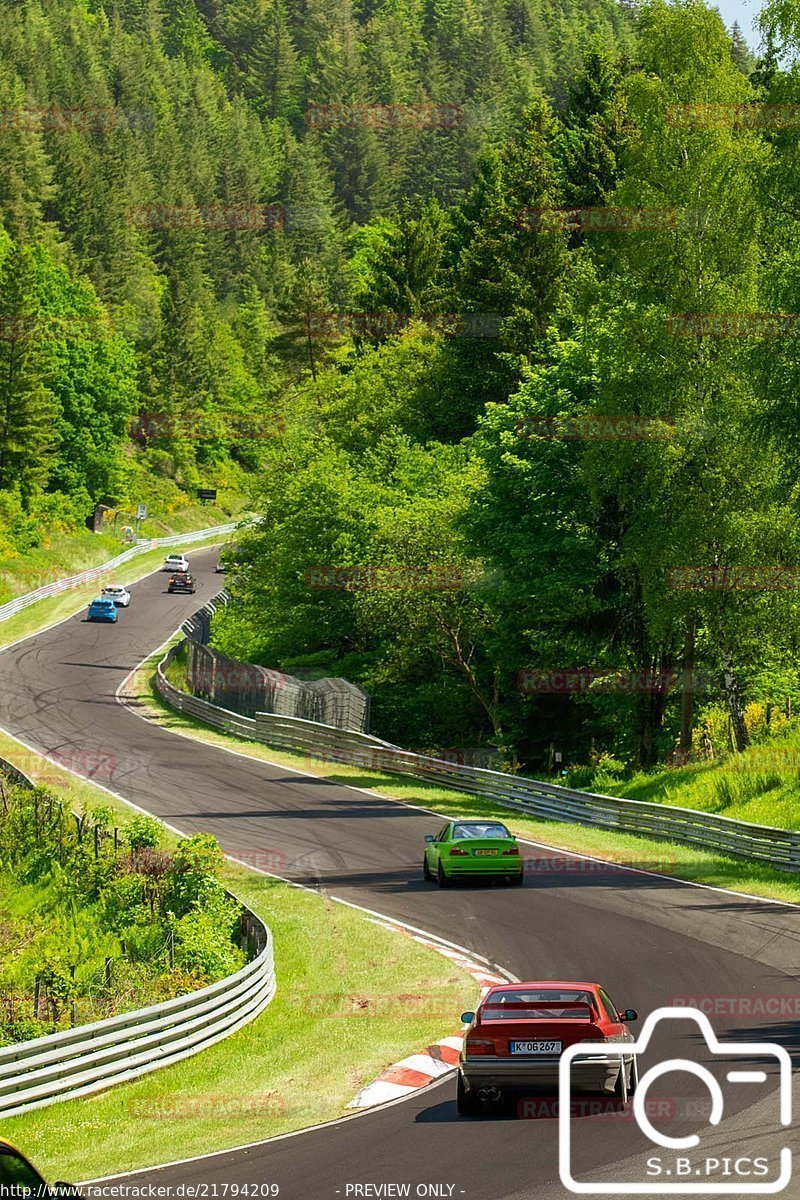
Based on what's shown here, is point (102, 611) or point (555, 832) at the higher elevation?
point (555, 832)

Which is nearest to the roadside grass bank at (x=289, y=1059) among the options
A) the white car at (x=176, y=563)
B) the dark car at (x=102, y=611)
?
the dark car at (x=102, y=611)

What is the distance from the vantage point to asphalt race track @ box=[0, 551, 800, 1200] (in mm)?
12891

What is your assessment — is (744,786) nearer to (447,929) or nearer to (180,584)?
(447,929)

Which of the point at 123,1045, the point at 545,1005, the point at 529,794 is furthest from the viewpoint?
the point at 529,794

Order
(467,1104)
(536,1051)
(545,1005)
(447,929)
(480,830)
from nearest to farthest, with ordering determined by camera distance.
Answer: (536,1051) → (467,1104) → (545,1005) → (447,929) → (480,830)

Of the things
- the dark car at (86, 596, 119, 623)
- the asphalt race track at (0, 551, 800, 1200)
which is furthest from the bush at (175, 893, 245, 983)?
the dark car at (86, 596, 119, 623)

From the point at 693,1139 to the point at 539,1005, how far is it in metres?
2.22

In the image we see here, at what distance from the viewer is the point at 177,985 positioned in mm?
21672

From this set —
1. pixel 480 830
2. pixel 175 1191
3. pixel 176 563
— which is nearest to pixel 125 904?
pixel 480 830

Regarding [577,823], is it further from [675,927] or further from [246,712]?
[246,712]

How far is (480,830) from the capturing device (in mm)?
30578

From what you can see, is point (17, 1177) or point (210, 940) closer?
point (17, 1177)

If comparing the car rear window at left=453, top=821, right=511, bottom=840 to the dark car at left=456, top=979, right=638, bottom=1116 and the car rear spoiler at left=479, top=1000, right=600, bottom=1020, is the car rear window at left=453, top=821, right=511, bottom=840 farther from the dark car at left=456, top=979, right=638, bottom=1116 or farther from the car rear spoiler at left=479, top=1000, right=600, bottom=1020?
the dark car at left=456, top=979, right=638, bottom=1116

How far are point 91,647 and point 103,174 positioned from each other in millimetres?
104792
